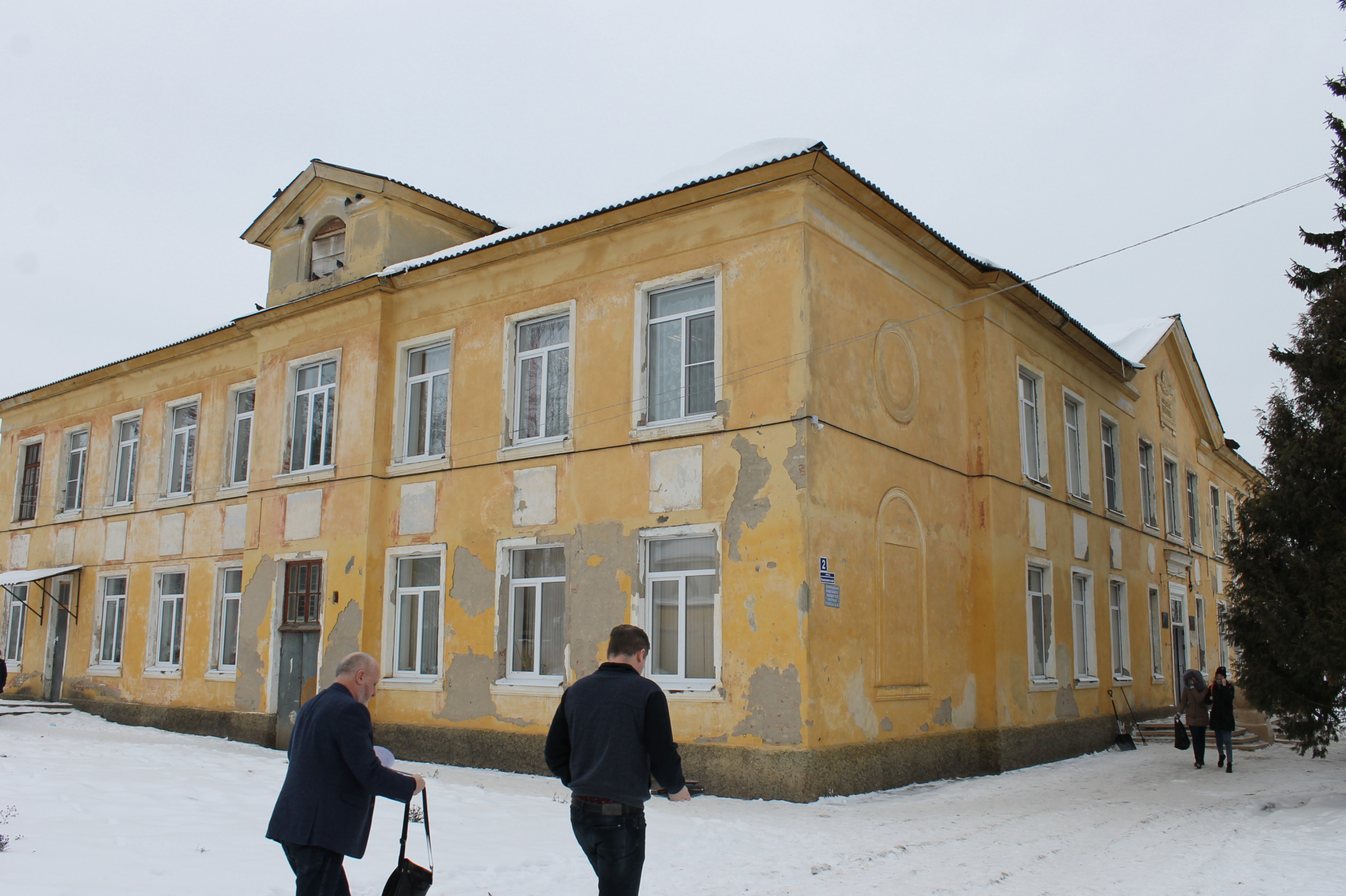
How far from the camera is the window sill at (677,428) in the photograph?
1295 centimetres

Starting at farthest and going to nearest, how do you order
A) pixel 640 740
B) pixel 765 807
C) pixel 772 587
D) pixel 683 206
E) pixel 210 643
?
pixel 210 643
pixel 683 206
pixel 772 587
pixel 765 807
pixel 640 740

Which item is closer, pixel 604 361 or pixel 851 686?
pixel 851 686

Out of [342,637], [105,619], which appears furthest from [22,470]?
[342,637]

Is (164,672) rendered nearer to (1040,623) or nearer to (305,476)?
(305,476)

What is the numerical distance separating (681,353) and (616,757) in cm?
936

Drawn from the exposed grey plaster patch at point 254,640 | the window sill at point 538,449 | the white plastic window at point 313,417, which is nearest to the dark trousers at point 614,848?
the window sill at point 538,449

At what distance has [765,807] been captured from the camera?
11.1 m

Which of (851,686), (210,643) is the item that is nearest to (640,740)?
(851,686)

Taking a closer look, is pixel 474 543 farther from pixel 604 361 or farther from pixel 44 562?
pixel 44 562

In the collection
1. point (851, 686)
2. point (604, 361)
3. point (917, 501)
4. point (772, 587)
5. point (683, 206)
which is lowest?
point (851, 686)

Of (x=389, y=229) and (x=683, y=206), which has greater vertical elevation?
(x=389, y=229)

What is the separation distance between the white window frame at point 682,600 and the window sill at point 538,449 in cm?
180

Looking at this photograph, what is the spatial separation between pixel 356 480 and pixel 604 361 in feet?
16.0

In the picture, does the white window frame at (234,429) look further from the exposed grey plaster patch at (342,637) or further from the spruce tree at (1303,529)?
the spruce tree at (1303,529)
